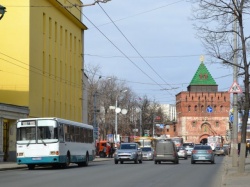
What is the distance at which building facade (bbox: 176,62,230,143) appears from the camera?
13462 cm

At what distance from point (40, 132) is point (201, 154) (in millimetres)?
18080

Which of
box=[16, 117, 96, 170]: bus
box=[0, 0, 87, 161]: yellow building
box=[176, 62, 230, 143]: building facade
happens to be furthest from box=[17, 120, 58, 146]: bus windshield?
box=[176, 62, 230, 143]: building facade

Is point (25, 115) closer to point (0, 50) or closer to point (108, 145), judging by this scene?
point (0, 50)

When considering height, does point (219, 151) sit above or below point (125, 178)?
below

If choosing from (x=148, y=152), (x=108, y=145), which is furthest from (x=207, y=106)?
(x=148, y=152)

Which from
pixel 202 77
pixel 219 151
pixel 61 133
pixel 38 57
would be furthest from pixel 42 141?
pixel 202 77

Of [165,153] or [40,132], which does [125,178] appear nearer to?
[40,132]

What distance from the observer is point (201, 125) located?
5448 inches

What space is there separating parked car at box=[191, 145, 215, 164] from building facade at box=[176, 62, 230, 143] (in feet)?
275

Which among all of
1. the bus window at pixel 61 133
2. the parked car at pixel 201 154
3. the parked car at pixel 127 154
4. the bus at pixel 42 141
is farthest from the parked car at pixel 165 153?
the bus window at pixel 61 133

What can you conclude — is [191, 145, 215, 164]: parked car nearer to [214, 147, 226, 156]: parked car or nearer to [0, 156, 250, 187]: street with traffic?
[0, 156, 250, 187]: street with traffic

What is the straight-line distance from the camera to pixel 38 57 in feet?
179

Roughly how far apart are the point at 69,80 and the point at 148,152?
1192 centimetres

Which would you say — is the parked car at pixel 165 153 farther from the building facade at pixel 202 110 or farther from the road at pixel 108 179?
the building facade at pixel 202 110
